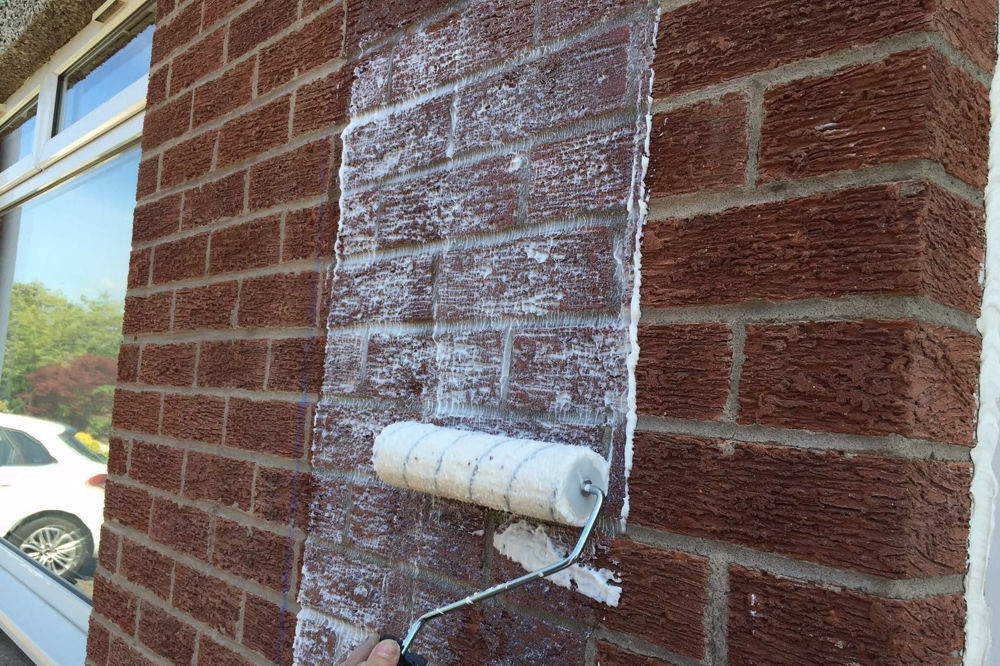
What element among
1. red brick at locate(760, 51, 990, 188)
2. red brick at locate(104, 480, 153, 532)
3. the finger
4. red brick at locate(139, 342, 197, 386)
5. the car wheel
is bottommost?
the car wheel

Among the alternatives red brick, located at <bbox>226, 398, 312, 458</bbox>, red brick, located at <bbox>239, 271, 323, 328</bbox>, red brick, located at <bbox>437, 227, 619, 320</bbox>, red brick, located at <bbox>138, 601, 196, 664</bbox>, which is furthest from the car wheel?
red brick, located at <bbox>437, 227, 619, 320</bbox>

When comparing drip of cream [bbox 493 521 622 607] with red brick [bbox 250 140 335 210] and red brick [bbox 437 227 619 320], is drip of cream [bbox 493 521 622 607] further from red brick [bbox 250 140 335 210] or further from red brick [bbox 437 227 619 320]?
red brick [bbox 250 140 335 210]

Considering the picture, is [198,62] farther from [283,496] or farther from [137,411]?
[283,496]

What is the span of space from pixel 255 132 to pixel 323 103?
0.78 feet

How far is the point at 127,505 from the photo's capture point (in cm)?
167

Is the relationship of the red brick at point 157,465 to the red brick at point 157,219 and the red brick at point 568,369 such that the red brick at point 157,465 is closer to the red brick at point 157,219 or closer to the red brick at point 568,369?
the red brick at point 157,219

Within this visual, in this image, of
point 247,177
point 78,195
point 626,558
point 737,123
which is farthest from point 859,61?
point 78,195

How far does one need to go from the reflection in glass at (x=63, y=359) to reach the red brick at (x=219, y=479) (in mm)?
1106

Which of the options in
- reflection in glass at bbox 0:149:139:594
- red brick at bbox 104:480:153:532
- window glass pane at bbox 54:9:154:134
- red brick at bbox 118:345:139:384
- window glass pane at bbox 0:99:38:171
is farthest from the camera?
window glass pane at bbox 0:99:38:171

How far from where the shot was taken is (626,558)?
2.44 feet

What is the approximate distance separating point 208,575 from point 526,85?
107cm

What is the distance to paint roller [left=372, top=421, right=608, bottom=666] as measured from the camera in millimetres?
728

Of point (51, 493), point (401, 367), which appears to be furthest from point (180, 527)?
point (51, 493)

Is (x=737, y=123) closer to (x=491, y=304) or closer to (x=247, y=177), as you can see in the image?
(x=491, y=304)
